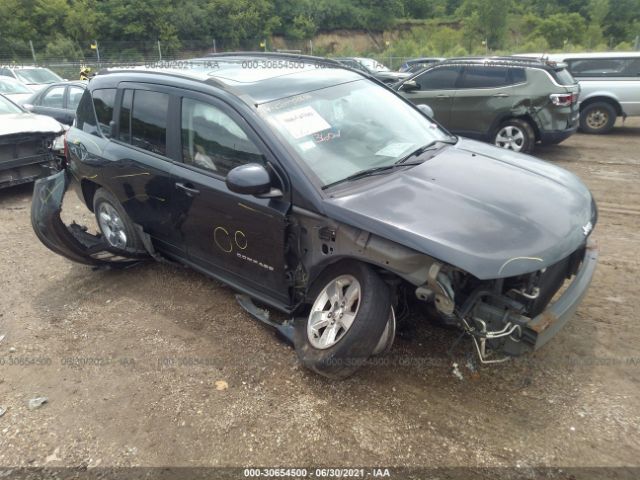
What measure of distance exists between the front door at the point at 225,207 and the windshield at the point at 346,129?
0.26 m

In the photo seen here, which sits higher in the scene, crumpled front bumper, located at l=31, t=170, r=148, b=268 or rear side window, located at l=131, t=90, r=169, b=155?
rear side window, located at l=131, t=90, r=169, b=155

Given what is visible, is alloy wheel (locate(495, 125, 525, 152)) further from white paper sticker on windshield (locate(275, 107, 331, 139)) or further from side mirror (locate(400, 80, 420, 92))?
white paper sticker on windshield (locate(275, 107, 331, 139))

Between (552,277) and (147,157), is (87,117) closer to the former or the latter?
(147,157)

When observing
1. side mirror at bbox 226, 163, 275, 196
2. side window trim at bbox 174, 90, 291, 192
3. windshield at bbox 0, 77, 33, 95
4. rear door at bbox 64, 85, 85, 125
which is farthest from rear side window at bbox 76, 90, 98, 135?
windshield at bbox 0, 77, 33, 95

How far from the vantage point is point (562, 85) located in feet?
26.7

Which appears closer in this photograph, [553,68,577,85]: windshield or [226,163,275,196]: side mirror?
[226,163,275,196]: side mirror

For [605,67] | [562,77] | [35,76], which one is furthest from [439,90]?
[35,76]

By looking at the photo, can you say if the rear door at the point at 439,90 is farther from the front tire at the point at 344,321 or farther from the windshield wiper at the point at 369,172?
the front tire at the point at 344,321

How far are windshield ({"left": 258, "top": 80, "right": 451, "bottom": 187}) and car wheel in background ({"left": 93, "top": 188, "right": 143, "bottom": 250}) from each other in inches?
79.3

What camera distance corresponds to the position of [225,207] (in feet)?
11.1

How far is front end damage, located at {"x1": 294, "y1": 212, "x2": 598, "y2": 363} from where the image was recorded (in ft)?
8.40

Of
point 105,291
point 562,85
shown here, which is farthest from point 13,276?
point 562,85

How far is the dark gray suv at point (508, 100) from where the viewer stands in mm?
8156

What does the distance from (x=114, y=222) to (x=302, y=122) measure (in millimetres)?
2509
